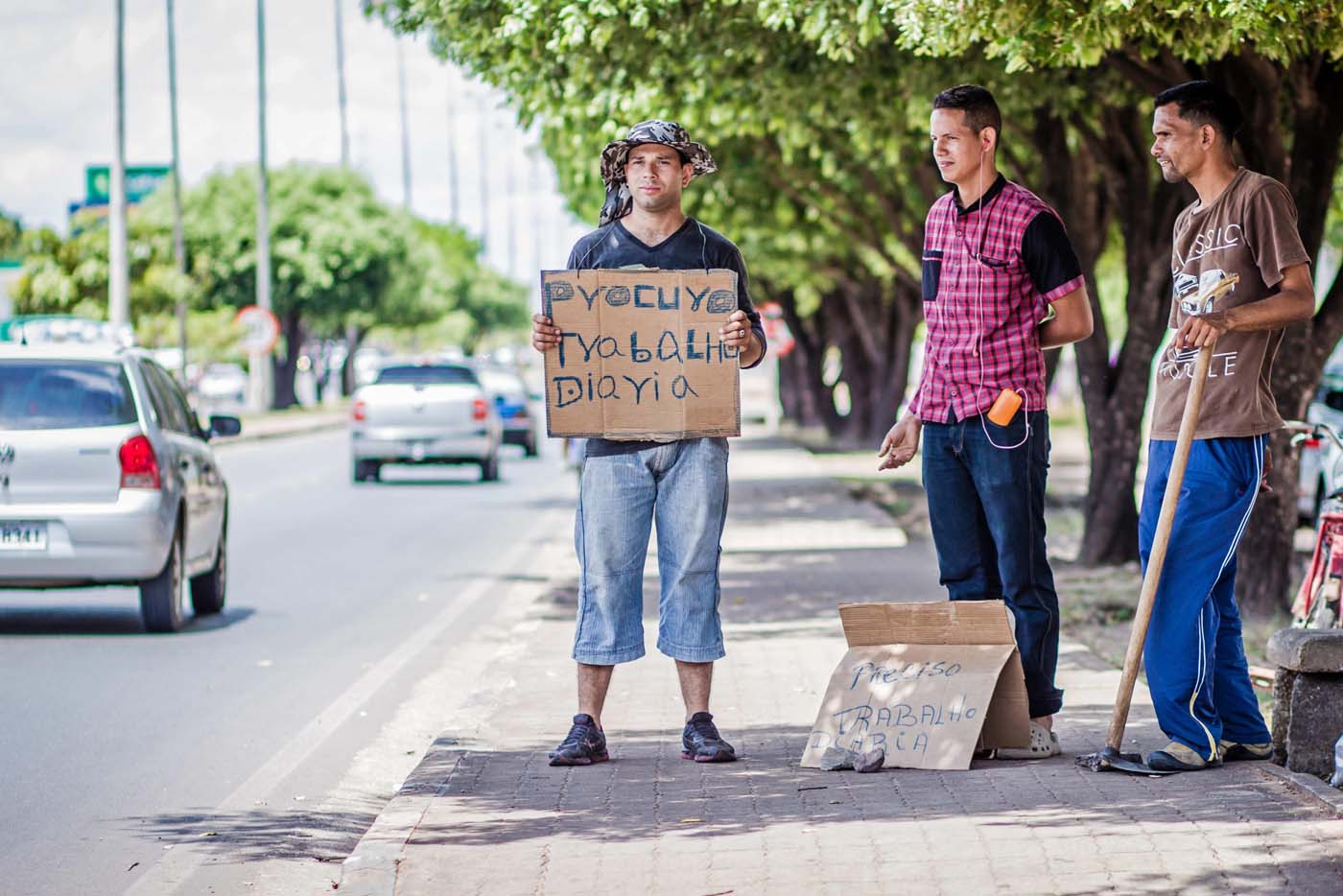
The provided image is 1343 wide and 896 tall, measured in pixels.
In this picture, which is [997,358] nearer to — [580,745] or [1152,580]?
[1152,580]

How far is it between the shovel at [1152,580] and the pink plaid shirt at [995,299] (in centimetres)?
58

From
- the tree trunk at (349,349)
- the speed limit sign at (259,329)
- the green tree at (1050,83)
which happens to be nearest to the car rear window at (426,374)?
the green tree at (1050,83)

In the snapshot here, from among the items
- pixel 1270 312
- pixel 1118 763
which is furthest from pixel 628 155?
pixel 1118 763

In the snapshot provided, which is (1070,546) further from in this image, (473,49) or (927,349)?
(927,349)

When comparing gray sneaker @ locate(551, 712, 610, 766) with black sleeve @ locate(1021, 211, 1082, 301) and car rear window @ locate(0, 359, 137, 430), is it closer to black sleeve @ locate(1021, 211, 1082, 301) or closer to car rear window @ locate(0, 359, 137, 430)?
black sleeve @ locate(1021, 211, 1082, 301)

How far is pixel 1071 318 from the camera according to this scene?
6.43 m

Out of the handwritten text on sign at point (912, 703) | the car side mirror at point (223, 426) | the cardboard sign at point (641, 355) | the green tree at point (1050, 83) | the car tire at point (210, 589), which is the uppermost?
the green tree at point (1050, 83)

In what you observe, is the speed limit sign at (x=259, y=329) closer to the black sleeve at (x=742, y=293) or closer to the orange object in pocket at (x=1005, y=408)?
the black sleeve at (x=742, y=293)

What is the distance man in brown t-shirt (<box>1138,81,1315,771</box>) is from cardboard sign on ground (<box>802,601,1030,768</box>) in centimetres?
49

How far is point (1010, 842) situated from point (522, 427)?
2983cm

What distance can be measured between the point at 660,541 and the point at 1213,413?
1.84 meters

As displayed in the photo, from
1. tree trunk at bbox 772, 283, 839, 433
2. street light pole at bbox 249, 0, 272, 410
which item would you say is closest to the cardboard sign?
tree trunk at bbox 772, 283, 839, 433

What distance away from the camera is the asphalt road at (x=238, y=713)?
20.3ft

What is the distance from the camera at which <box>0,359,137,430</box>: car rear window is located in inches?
441
